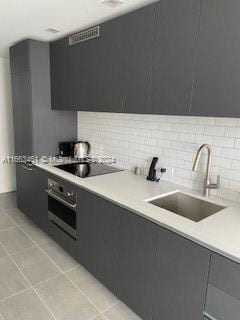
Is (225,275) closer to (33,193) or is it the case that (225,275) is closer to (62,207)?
(62,207)

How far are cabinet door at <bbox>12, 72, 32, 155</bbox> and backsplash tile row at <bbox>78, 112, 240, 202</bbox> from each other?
0.74 meters

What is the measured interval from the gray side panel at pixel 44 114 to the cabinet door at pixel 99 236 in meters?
1.14

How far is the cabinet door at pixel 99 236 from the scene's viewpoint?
5.96ft

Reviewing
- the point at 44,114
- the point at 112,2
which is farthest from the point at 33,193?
the point at 112,2

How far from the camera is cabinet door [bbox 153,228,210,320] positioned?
4.16 feet

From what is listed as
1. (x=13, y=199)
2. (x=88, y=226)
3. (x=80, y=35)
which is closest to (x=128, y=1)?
(x=80, y=35)

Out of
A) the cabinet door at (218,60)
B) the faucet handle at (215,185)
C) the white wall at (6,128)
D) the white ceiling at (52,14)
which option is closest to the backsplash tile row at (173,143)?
the faucet handle at (215,185)

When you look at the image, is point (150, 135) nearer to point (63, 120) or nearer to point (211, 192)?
point (211, 192)

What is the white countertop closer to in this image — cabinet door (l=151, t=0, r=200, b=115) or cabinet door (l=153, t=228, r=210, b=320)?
cabinet door (l=153, t=228, r=210, b=320)

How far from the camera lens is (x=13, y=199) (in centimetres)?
401

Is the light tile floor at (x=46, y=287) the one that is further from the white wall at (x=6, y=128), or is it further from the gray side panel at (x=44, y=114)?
the white wall at (x=6, y=128)

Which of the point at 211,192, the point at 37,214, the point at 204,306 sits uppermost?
the point at 211,192

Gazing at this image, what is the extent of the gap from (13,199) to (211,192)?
3.29 metres

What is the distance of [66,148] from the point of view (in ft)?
10.2
